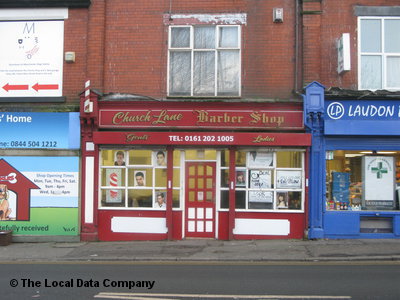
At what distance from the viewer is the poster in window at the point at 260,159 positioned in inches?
520

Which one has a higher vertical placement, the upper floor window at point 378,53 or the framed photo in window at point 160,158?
the upper floor window at point 378,53

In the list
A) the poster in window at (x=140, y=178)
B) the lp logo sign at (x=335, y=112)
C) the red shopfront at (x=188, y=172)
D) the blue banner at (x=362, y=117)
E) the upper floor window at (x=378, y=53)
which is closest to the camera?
the blue banner at (x=362, y=117)

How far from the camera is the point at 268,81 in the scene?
43.9 feet

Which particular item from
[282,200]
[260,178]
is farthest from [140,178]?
[282,200]

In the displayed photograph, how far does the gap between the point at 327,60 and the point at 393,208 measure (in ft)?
15.7

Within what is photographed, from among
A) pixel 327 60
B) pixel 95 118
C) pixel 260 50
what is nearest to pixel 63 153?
pixel 95 118

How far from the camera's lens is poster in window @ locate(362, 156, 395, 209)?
13.1 meters

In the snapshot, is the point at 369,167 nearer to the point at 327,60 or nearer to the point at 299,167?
the point at 299,167

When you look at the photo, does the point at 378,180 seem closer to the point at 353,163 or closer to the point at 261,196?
the point at 353,163

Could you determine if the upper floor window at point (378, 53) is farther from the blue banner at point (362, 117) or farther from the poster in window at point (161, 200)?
the poster in window at point (161, 200)

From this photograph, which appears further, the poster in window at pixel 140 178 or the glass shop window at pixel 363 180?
the poster in window at pixel 140 178

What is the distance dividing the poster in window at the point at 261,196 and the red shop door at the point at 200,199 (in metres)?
1.16

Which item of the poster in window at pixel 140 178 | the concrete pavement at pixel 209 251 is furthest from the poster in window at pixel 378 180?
the poster in window at pixel 140 178

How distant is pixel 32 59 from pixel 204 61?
5381mm
